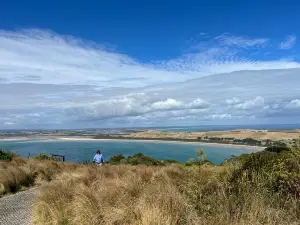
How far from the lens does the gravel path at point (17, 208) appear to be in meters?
8.02

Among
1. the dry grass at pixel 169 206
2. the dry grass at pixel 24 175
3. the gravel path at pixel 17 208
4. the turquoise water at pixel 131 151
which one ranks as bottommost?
the turquoise water at pixel 131 151

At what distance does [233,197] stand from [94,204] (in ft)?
9.06

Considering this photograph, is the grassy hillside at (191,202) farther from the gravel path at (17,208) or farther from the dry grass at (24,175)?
the dry grass at (24,175)

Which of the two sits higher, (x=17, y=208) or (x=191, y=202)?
(x=191, y=202)

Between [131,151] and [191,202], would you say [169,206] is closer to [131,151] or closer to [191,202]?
[191,202]

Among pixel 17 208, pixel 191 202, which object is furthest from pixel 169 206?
pixel 17 208

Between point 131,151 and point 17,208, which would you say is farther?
point 131,151

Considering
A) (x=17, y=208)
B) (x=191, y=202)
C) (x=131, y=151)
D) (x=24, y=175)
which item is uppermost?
(x=191, y=202)

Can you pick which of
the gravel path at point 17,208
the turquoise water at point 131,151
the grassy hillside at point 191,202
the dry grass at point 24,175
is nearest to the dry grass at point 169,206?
the grassy hillside at point 191,202

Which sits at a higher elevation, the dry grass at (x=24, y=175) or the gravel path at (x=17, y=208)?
the dry grass at (x=24, y=175)

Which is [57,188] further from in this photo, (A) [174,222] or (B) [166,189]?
(A) [174,222]

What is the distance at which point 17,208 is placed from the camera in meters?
9.37

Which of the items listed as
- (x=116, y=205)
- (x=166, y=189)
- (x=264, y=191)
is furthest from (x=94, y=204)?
(x=264, y=191)

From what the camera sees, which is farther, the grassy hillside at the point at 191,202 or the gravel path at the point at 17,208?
the gravel path at the point at 17,208
